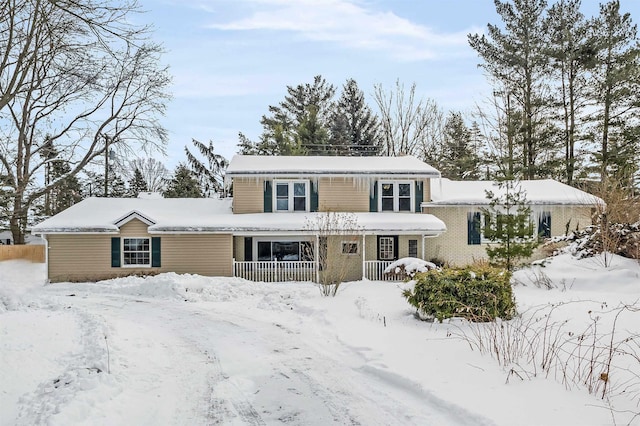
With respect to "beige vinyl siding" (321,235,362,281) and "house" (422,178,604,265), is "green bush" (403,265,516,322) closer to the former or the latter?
"beige vinyl siding" (321,235,362,281)

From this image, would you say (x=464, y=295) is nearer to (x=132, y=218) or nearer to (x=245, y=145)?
(x=132, y=218)

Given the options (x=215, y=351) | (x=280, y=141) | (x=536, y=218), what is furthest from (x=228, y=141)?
(x=215, y=351)

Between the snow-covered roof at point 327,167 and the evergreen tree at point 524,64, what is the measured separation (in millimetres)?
10594

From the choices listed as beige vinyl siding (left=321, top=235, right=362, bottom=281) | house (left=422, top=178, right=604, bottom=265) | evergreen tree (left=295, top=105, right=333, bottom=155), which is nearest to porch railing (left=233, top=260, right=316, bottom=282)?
beige vinyl siding (left=321, top=235, right=362, bottom=281)

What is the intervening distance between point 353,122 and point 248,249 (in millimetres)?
20794

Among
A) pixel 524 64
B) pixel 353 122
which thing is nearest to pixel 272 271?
pixel 524 64

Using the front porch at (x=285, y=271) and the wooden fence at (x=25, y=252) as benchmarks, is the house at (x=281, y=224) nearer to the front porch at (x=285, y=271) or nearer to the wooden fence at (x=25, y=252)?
the front porch at (x=285, y=271)

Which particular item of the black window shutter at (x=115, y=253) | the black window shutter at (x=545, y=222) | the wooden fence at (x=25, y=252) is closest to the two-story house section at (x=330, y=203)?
the black window shutter at (x=115, y=253)

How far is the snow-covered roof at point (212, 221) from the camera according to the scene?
59.3 ft

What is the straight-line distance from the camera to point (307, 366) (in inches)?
267

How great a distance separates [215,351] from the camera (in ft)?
25.2

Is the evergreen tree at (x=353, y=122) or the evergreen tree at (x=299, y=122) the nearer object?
the evergreen tree at (x=299, y=122)

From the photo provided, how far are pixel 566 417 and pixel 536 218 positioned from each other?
17.8m

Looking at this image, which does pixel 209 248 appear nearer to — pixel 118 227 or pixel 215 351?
pixel 118 227
